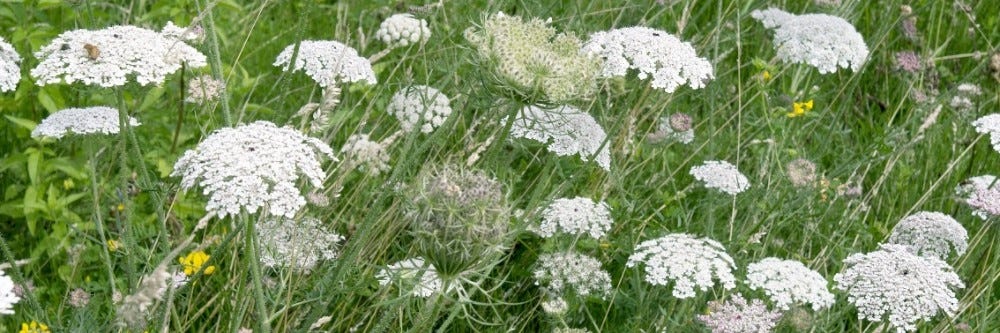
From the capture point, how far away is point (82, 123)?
131 inches

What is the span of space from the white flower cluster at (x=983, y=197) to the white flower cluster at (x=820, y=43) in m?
0.61

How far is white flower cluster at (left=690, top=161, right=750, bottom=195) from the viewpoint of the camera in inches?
159

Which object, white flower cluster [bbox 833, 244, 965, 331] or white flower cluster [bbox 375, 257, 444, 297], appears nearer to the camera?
white flower cluster [bbox 375, 257, 444, 297]

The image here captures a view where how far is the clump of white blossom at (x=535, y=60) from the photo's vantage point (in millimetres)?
2914

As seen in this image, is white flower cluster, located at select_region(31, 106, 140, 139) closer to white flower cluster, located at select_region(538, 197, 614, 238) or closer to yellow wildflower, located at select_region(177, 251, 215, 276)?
yellow wildflower, located at select_region(177, 251, 215, 276)

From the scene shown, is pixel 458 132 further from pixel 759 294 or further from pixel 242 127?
pixel 242 127

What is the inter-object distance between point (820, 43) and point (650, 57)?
1.16 metres

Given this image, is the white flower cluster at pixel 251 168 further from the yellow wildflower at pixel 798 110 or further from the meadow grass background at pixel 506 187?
the yellow wildflower at pixel 798 110

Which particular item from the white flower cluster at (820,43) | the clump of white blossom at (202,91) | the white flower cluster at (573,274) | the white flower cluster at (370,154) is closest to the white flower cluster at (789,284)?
the white flower cluster at (573,274)

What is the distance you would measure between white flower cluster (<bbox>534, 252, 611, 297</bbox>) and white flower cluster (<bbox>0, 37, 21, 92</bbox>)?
1.56m

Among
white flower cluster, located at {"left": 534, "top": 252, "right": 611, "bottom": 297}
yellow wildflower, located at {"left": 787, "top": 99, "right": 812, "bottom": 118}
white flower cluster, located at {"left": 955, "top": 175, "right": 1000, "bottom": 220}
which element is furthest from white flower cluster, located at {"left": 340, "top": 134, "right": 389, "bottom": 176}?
white flower cluster, located at {"left": 955, "top": 175, "right": 1000, "bottom": 220}

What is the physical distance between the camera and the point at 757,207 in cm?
423

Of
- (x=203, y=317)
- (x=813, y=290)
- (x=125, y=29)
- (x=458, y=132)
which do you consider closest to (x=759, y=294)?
(x=813, y=290)

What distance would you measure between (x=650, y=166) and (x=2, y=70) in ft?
8.76
